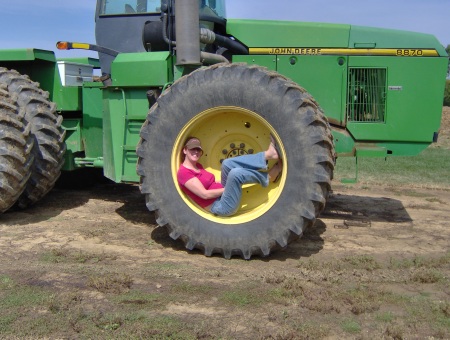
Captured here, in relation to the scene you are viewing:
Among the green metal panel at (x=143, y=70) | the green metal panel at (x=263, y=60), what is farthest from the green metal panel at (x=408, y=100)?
the green metal panel at (x=143, y=70)

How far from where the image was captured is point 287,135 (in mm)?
4188

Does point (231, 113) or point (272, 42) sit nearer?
point (231, 113)

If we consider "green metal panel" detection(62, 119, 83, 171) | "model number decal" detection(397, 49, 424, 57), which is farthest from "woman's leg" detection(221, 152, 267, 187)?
"green metal panel" detection(62, 119, 83, 171)

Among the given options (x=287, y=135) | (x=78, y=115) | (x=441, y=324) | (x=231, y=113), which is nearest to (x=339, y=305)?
(x=441, y=324)

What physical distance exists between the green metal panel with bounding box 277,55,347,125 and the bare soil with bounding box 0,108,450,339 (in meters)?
1.24

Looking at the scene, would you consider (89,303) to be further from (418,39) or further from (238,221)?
(418,39)

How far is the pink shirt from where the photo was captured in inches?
175

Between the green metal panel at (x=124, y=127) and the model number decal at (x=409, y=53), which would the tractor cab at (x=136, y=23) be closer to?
the green metal panel at (x=124, y=127)

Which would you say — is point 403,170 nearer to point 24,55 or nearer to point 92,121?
point 92,121

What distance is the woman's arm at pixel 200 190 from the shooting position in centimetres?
443

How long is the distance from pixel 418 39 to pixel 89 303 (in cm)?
401

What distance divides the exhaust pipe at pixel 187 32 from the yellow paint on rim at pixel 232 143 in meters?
0.66

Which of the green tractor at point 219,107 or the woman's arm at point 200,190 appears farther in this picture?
the woman's arm at point 200,190

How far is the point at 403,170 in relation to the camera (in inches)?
390
